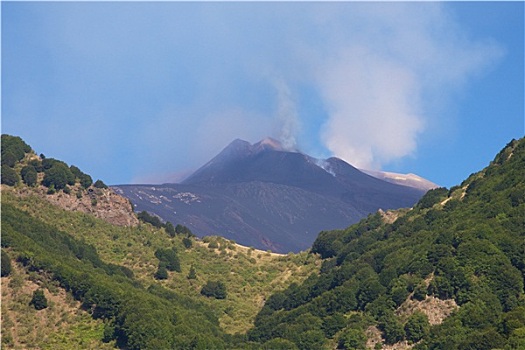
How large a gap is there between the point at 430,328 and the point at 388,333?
4912 millimetres

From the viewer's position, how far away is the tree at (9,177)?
13675 cm

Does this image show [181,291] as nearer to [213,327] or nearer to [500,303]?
[213,327]

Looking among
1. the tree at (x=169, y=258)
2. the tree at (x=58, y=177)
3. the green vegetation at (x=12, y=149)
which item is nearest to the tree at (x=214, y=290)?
the tree at (x=169, y=258)

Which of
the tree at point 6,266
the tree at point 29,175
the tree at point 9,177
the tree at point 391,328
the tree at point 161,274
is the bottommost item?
the tree at point 6,266

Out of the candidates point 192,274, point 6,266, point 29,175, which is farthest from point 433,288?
point 29,175

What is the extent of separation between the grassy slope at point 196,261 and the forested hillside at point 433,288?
265 inches

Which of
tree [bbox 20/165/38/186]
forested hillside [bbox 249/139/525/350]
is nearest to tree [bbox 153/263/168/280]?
forested hillside [bbox 249/139/525/350]

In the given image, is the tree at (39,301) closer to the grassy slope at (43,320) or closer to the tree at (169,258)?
the grassy slope at (43,320)

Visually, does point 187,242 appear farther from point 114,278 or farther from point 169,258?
point 114,278

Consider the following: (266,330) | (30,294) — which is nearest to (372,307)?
(266,330)

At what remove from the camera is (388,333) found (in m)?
90.6

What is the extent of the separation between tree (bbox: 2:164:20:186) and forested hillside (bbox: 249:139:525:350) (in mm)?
47345

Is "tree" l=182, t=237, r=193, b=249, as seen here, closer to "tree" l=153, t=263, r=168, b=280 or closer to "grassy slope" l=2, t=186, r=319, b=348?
"grassy slope" l=2, t=186, r=319, b=348

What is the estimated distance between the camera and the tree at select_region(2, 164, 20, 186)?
136750mm
